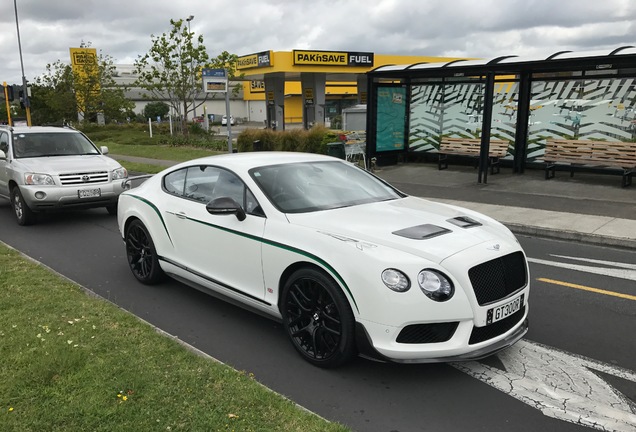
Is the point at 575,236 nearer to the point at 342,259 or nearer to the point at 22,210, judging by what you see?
the point at 342,259

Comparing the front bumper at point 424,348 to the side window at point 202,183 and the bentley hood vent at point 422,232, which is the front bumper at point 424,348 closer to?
the bentley hood vent at point 422,232

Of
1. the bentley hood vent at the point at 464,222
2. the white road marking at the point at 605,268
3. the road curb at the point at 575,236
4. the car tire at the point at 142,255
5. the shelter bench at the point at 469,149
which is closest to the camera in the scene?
the bentley hood vent at the point at 464,222

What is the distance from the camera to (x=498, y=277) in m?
3.81

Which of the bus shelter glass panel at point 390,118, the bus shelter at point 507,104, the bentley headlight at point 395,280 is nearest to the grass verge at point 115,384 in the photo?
the bentley headlight at point 395,280

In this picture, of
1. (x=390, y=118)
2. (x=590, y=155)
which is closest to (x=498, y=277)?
(x=590, y=155)

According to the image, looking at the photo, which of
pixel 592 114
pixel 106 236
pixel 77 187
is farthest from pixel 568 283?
pixel 592 114

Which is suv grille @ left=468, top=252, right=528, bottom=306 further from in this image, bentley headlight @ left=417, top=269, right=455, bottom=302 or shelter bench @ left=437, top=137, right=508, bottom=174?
shelter bench @ left=437, top=137, right=508, bottom=174

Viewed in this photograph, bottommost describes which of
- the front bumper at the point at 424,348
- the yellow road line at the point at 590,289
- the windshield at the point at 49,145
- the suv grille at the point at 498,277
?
the yellow road line at the point at 590,289

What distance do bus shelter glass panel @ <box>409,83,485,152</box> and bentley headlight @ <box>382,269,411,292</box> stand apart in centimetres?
1259

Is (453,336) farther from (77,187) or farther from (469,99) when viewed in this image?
(469,99)

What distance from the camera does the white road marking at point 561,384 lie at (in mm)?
3379

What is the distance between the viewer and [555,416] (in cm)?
338

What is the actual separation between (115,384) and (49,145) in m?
8.34

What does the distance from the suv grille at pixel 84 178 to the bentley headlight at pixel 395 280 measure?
24.5 ft
